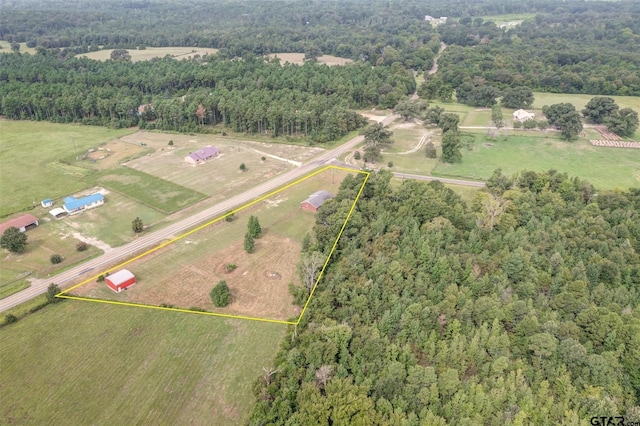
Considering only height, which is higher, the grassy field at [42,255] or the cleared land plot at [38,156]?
the cleared land plot at [38,156]

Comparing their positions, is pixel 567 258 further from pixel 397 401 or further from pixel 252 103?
pixel 252 103

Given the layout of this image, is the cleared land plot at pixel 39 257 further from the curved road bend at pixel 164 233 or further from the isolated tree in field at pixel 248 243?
the isolated tree in field at pixel 248 243

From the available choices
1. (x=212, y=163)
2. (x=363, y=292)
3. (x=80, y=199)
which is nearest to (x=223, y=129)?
(x=212, y=163)

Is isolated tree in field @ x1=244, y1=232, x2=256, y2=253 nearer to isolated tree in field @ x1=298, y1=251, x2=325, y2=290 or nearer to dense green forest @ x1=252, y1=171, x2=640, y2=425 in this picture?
isolated tree in field @ x1=298, y1=251, x2=325, y2=290

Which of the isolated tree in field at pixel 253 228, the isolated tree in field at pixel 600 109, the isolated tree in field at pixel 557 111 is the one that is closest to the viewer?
the isolated tree in field at pixel 253 228

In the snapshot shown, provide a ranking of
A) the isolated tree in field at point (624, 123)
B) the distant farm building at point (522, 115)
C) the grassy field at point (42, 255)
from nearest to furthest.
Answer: the grassy field at point (42, 255)
the isolated tree in field at point (624, 123)
the distant farm building at point (522, 115)

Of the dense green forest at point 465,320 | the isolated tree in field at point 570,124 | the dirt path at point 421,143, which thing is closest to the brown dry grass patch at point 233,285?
the dense green forest at point 465,320

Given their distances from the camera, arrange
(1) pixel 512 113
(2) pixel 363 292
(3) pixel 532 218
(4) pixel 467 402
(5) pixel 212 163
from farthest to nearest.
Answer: (1) pixel 512 113 < (5) pixel 212 163 < (3) pixel 532 218 < (2) pixel 363 292 < (4) pixel 467 402
